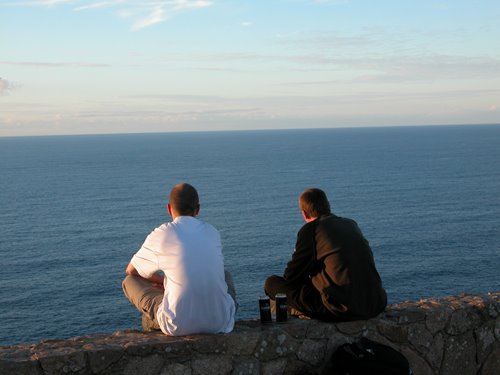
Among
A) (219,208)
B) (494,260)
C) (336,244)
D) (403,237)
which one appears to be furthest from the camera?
(219,208)

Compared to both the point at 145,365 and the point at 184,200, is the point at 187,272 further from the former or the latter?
the point at 145,365

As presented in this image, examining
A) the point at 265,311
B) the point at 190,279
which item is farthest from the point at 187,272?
the point at 265,311

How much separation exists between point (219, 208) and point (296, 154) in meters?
108

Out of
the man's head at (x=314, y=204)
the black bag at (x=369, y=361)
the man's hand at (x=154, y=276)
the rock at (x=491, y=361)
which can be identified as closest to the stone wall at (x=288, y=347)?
the rock at (x=491, y=361)

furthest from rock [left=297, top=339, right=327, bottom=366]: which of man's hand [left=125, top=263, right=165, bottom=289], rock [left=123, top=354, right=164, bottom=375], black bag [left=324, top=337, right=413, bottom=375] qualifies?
man's hand [left=125, top=263, right=165, bottom=289]

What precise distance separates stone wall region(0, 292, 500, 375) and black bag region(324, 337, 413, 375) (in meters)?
0.31

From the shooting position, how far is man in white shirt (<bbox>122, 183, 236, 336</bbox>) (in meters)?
5.31

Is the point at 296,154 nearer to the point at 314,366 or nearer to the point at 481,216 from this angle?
the point at 481,216

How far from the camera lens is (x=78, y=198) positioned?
347 ft

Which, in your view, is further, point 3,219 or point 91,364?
point 3,219

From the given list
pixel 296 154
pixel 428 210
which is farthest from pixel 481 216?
pixel 296 154

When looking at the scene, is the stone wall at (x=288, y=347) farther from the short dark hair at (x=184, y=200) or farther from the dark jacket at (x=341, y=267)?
the short dark hair at (x=184, y=200)

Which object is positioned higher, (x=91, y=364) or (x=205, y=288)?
(x=205, y=288)

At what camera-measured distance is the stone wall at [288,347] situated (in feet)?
15.9
